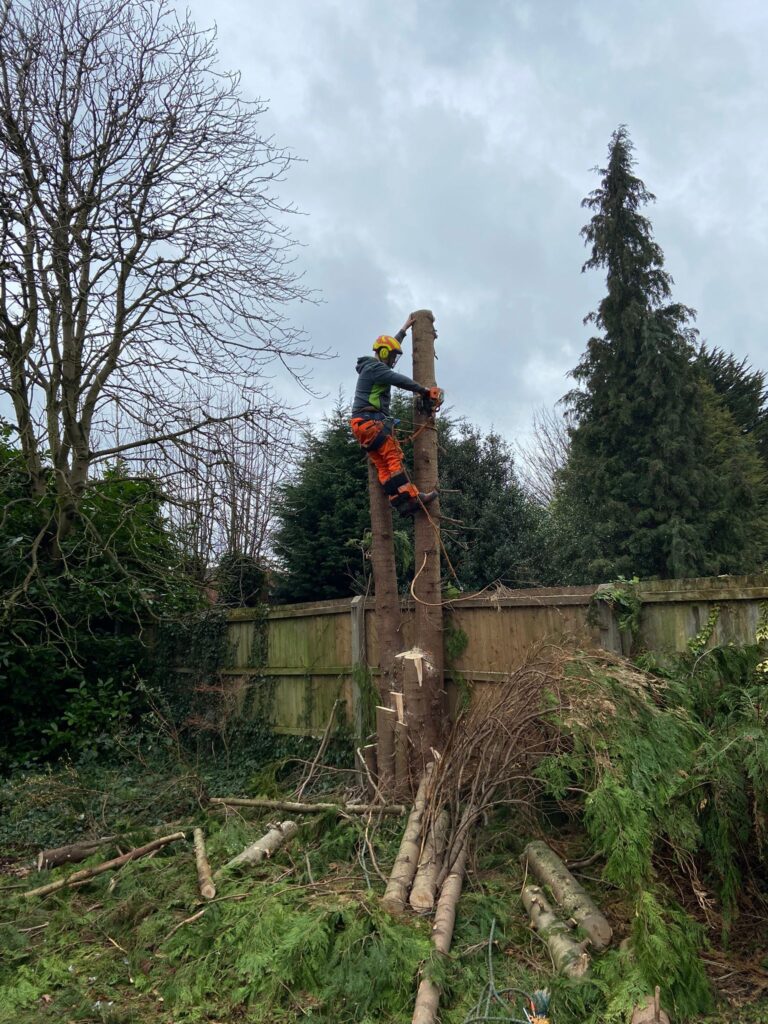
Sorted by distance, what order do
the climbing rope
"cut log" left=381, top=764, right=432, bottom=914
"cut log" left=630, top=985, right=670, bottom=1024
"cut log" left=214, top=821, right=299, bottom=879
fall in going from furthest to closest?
"cut log" left=214, top=821, right=299, bottom=879 → "cut log" left=381, top=764, right=432, bottom=914 → the climbing rope → "cut log" left=630, top=985, right=670, bottom=1024

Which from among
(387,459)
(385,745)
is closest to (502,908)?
(385,745)

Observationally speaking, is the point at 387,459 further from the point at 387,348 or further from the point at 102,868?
the point at 102,868

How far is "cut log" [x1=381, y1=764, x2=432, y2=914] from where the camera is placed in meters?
4.14

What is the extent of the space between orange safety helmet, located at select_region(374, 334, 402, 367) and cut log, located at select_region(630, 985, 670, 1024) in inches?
192

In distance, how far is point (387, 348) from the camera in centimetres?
675

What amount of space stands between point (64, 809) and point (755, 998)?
5.62 meters

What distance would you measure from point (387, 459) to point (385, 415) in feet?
1.51

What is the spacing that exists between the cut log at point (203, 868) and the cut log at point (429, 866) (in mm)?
1221

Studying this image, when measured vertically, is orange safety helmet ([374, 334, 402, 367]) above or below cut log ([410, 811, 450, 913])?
above

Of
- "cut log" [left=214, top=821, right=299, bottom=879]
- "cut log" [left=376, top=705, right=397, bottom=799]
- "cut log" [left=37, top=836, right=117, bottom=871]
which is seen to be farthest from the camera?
"cut log" [left=376, top=705, right=397, bottom=799]

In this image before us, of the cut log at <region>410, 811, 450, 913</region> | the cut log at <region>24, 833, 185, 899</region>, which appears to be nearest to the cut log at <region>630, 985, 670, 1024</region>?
the cut log at <region>410, 811, 450, 913</region>

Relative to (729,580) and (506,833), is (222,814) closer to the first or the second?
(506,833)

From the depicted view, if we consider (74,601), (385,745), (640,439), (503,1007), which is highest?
(640,439)

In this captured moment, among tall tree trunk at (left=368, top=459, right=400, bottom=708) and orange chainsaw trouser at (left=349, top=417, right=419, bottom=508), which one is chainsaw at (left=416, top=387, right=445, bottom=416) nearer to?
orange chainsaw trouser at (left=349, top=417, right=419, bottom=508)
